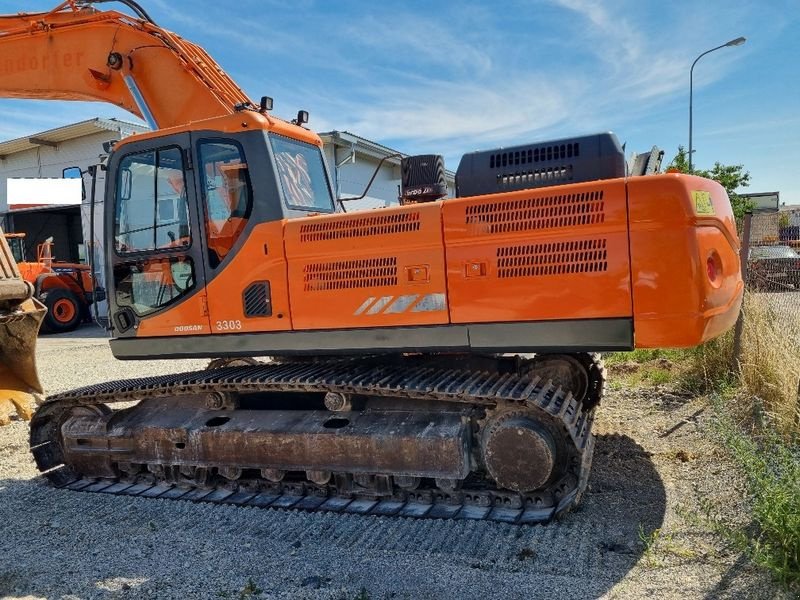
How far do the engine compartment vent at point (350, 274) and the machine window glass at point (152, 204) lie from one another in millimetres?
1009

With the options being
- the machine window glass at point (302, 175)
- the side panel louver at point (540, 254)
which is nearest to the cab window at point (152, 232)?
the machine window glass at point (302, 175)

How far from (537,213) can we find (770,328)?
388 cm

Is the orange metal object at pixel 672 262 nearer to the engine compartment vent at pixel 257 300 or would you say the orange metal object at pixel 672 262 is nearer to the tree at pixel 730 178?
the engine compartment vent at pixel 257 300

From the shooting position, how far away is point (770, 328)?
252 inches

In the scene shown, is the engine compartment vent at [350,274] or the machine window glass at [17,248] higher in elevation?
the machine window glass at [17,248]

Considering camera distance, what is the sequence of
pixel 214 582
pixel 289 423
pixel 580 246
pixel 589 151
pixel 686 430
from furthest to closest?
pixel 686 430 < pixel 289 423 < pixel 589 151 < pixel 580 246 < pixel 214 582

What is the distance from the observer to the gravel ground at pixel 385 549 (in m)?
3.32

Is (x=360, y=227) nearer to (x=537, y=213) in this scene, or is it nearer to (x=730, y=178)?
(x=537, y=213)

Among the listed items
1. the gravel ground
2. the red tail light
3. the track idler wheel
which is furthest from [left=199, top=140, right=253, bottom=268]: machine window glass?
the red tail light

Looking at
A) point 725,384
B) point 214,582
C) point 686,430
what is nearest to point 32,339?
point 214,582

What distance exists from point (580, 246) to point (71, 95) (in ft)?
17.2

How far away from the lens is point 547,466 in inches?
156

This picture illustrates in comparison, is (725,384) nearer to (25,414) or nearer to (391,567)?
(391,567)

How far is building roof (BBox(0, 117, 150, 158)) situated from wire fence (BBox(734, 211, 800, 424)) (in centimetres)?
1952
